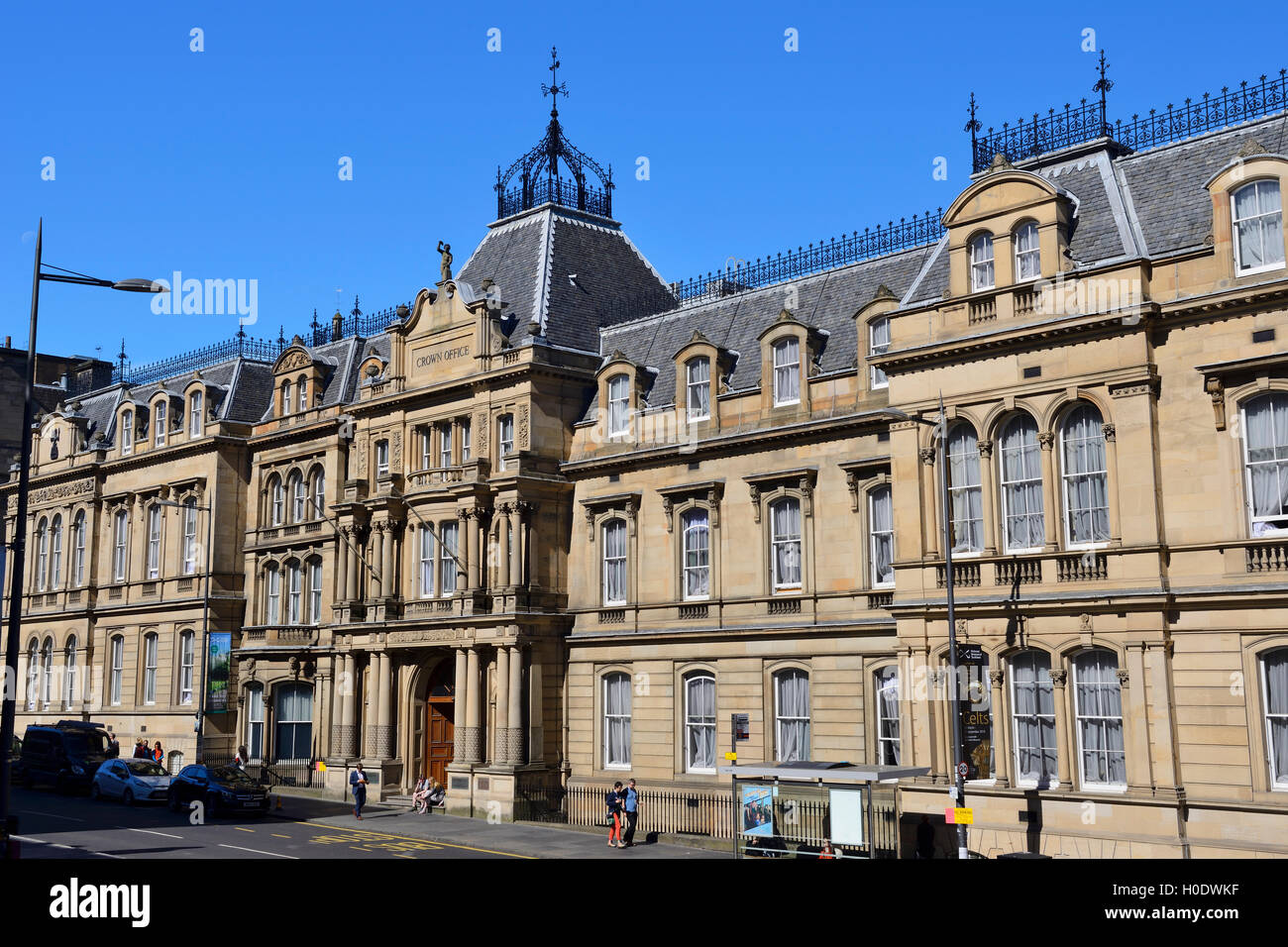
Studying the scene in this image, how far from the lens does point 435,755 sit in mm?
46688

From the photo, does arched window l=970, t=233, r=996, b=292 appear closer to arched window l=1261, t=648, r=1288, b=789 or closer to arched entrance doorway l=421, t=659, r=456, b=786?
arched window l=1261, t=648, r=1288, b=789

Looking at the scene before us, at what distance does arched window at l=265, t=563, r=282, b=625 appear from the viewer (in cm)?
5656

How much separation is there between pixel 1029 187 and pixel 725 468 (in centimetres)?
1353

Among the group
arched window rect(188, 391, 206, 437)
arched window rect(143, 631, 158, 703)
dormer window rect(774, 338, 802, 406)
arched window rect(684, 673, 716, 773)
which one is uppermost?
arched window rect(188, 391, 206, 437)

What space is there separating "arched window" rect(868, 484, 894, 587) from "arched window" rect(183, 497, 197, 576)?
120ft

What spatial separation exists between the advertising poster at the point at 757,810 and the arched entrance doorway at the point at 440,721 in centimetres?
1994

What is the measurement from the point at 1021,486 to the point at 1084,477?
1.52 meters

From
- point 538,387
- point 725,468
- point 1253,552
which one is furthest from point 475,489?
Answer: point 1253,552

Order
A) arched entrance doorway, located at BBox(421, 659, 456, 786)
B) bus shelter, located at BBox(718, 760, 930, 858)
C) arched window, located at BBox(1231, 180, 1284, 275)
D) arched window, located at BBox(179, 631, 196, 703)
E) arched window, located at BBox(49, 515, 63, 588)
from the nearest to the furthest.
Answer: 1. bus shelter, located at BBox(718, 760, 930, 858)
2. arched window, located at BBox(1231, 180, 1284, 275)
3. arched entrance doorway, located at BBox(421, 659, 456, 786)
4. arched window, located at BBox(179, 631, 196, 703)
5. arched window, located at BBox(49, 515, 63, 588)

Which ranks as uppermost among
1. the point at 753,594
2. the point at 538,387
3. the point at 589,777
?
the point at 538,387

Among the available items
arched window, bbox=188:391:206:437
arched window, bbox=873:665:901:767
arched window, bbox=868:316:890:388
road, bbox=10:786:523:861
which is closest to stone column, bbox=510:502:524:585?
road, bbox=10:786:523:861

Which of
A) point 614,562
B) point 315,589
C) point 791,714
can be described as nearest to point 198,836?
point 614,562

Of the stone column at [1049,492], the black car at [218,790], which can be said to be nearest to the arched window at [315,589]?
the black car at [218,790]
